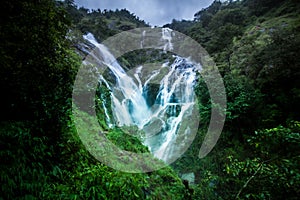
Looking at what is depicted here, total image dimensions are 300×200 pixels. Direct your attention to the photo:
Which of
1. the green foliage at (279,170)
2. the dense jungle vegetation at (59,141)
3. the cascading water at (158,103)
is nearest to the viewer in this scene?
the green foliage at (279,170)

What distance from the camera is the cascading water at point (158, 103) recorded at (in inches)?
484

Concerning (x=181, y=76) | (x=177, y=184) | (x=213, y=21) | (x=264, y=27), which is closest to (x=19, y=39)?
(x=177, y=184)

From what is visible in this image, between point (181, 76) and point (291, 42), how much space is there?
1046 centimetres

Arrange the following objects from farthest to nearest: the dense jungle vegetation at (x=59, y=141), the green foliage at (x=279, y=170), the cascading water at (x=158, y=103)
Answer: the cascading water at (x=158, y=103) → the dense jungle vegetation at (x=59, y=141) → the green foliage at (x=279, y=170)

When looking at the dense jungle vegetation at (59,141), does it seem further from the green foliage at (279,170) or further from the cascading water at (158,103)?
the cascading water at (158,103)

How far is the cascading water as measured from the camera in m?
12.3

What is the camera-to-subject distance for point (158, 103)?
1658 cm

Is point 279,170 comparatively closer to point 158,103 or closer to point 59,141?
point 59,141

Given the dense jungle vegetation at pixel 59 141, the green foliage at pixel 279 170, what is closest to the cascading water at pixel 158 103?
the dense jungle vegetation at pixel 59 141

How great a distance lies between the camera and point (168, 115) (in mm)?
14203

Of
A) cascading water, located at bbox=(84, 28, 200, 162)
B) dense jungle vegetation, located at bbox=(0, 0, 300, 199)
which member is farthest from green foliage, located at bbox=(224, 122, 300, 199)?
cascading water, located at bbox=(84, 28, 200, 162)

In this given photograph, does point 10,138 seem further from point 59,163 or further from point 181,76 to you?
point 181,76

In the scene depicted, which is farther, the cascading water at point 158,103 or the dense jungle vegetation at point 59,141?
the cascading water at point 158,103

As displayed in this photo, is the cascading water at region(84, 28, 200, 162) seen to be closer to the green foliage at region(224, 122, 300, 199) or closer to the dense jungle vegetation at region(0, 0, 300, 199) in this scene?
the dense jungle vegetation at region(0, 0, 300, 199)
